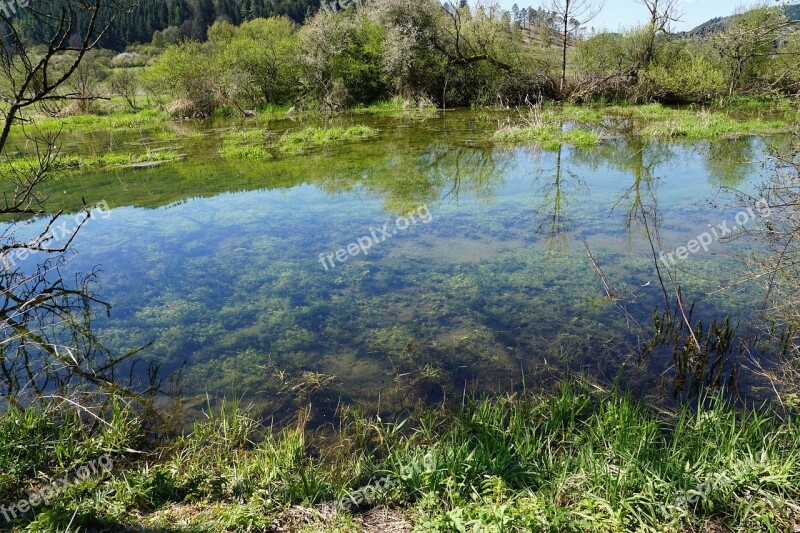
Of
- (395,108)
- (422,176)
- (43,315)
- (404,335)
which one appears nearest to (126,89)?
(395,108)

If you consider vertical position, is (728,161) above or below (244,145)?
below

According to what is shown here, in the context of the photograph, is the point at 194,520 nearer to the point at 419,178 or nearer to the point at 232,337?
the point at 232,337

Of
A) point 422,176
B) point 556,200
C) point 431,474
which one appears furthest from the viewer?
point 422,176

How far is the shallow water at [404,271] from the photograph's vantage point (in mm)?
4848

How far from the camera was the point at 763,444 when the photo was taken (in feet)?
10.1

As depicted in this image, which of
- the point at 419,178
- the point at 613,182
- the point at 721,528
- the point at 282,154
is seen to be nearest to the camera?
the point at 721,528

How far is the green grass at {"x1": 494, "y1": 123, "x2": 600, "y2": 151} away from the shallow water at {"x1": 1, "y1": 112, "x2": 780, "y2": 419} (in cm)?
264

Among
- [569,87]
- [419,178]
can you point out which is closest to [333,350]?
[419,178]

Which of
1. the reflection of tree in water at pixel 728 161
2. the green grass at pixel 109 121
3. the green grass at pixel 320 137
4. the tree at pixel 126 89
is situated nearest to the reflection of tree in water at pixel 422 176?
the green grass at pixel 320 137

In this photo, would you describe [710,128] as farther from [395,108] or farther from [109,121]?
[109,121]

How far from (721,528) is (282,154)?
642 inches

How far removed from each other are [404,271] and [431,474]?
14.0ft

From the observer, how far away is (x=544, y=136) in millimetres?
17141

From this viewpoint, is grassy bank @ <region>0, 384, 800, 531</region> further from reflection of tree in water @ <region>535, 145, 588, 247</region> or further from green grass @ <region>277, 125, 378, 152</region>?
green grass @ <region>277, 125, 378, 152</region>
